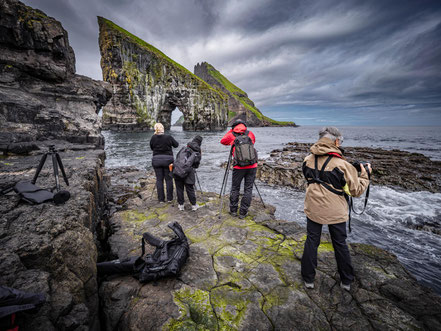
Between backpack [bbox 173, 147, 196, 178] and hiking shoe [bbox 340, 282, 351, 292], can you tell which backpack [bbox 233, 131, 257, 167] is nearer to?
backpack [bbox 173, 147, 196, 178]

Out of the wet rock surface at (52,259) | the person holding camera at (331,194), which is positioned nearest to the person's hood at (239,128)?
the person holding camera at (331,194)

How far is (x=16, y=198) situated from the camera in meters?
3.22

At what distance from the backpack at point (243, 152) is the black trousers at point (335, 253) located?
2.29 meters

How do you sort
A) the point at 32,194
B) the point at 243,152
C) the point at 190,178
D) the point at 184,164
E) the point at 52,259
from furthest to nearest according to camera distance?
the point at 190,178 → the point at 184,164 → the point at 243,152 → the point at 32,194 → the point at 52,259

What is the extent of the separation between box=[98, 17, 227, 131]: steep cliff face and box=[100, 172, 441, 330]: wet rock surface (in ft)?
182

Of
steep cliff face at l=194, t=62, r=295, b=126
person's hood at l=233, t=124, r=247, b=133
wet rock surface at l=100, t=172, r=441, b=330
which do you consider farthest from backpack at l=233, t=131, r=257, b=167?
steep cliff face at l=194, t=62, r=295, b=126

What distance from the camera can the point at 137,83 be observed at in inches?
2025

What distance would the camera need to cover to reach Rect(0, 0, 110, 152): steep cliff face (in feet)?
30.1

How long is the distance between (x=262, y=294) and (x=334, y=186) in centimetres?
218

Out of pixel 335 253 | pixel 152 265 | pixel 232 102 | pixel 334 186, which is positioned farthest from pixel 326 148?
pixel 232 102

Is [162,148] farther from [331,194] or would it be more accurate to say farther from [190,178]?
[331,194]

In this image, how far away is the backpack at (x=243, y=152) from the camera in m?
4.95

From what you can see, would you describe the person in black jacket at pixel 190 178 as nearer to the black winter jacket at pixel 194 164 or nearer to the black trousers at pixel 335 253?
the black winter jacket at pixel 194 164

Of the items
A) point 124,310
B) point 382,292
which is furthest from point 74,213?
point 382,292
